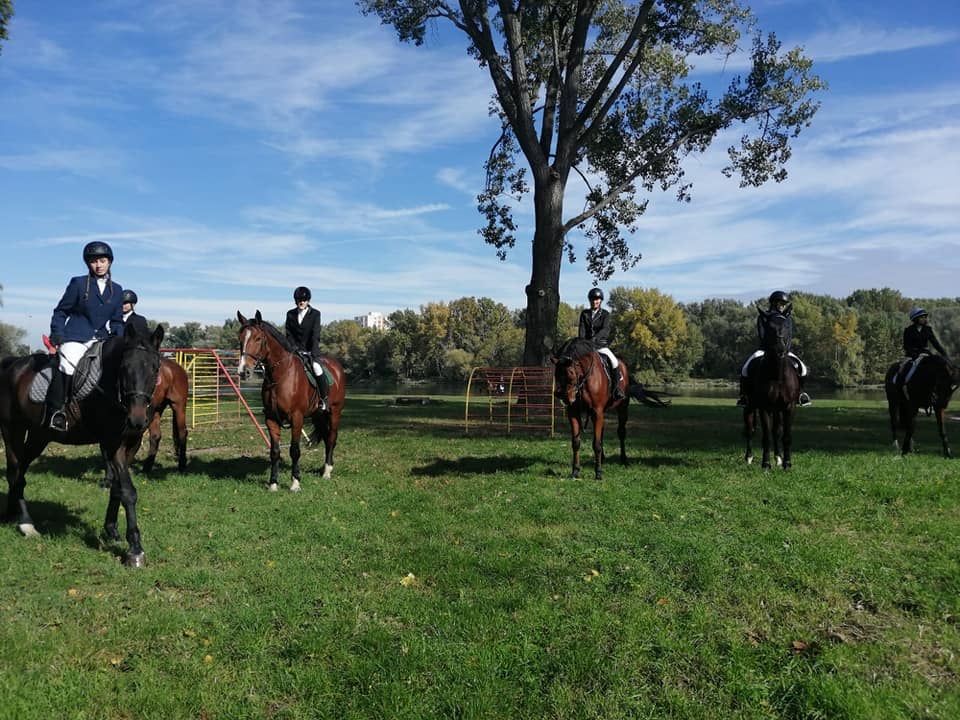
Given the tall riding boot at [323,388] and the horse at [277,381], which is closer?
the horse at [277,381]

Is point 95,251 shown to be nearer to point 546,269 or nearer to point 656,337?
point 546,269

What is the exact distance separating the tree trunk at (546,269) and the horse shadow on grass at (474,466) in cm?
846

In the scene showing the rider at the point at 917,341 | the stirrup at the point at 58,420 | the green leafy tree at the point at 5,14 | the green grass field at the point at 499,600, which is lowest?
the green grass field at the point at 499,600

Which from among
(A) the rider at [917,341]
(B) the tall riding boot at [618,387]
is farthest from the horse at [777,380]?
(A) the rider at [917,341]

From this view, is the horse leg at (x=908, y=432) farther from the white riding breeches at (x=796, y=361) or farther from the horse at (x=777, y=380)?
the horse at (x=777, y=380)

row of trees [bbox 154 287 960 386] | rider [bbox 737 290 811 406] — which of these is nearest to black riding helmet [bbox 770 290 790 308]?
rider [bbox 737 290 811 406]

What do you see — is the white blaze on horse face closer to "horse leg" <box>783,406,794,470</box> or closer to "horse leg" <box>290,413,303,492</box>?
"horse leg" <box>290,413,303,492</box>

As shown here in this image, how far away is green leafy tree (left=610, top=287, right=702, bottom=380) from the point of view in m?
83.2

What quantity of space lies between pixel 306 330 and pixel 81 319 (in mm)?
4336

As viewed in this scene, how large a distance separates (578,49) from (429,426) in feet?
45.1

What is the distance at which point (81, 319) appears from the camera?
7.69 metres

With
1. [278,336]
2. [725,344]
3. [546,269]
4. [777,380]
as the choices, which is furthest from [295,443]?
[725,344]

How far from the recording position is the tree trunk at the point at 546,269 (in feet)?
69.8

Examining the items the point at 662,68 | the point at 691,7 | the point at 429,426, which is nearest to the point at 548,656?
the point at 429,426
